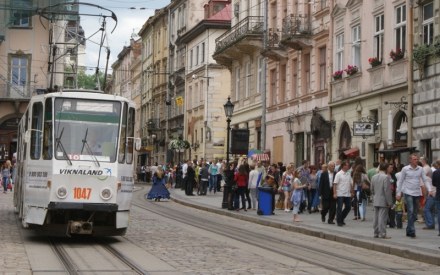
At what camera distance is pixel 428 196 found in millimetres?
22281

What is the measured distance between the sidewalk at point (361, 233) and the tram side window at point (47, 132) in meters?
6.94

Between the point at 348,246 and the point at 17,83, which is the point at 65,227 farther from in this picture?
the point at 17,83

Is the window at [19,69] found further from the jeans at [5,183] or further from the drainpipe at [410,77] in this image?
the drainpipe at [410,77]

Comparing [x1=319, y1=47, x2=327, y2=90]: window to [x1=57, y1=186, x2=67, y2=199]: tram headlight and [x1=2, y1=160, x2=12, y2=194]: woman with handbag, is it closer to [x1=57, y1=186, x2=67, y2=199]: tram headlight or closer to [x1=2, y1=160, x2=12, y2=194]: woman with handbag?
[x1=2, y1=160, x2=12, y2=194]: woman with handbag

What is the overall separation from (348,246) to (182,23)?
194ft

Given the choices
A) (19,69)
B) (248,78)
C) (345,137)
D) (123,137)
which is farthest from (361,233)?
(19,69)

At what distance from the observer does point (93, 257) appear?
15.9 m

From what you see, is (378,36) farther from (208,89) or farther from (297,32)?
(208,89)

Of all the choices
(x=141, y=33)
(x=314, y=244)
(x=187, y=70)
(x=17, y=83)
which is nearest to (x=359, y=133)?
(x=314, y=244)

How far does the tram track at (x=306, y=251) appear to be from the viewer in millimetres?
15078

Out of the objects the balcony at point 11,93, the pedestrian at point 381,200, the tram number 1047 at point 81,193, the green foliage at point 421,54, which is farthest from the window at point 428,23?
the balcony at point 11,93

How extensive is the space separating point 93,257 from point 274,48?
30493 millimetres

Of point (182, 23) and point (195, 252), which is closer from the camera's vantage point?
point (195, 252)

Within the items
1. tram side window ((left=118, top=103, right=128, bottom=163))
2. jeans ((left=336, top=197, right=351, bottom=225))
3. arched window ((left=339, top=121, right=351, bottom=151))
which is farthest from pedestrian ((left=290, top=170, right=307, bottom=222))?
arched window ((left=339, top=121, right=351, bottom=151))
